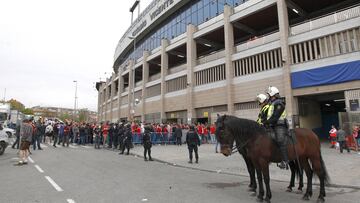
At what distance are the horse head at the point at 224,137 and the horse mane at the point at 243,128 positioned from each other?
0.25ft

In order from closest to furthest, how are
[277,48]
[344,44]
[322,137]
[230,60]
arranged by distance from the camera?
[344,44] < [277,48] < [322,137] < [230,60]

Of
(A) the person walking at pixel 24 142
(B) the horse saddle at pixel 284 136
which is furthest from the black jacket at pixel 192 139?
(A) the person walking at pixel 24 142

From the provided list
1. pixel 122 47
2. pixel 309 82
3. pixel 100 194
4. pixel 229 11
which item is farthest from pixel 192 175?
pixel 122 47

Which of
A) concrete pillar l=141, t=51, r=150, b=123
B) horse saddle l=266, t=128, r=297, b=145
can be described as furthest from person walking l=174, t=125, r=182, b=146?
concrete pillar l=141, t=51, r=150, b=123

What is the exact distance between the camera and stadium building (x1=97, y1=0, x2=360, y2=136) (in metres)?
21.2

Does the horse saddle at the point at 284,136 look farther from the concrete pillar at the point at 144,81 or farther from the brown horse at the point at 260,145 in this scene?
the concrete pillar at the point at 144,81

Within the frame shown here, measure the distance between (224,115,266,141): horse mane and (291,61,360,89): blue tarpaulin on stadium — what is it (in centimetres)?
1717

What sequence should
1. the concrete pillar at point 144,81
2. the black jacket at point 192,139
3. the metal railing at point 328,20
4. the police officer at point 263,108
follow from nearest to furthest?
the police officer at point 263,108
the black jacket at point 192,139
the metal railing at point 328,20
the concrete pillar at point 144,81

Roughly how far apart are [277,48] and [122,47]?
140 feet

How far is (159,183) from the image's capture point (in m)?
8.02

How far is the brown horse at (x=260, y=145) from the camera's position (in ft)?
20.3

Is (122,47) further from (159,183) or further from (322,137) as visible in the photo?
(159,183)

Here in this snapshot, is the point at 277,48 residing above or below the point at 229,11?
below

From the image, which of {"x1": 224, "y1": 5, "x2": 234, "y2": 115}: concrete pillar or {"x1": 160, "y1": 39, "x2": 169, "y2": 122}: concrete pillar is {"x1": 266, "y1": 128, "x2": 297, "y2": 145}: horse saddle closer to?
{"x1": 224, "y1": 5, "x2": 234, "y2": 115}: concrete pillar
